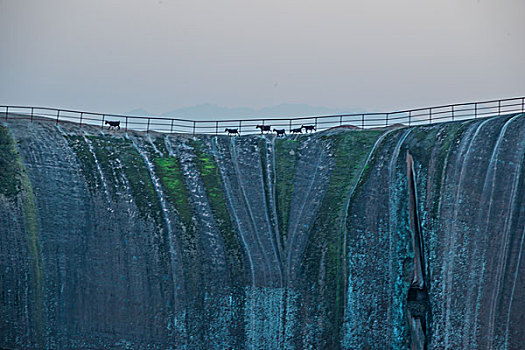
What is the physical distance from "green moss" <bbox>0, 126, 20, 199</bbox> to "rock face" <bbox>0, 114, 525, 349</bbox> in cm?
11

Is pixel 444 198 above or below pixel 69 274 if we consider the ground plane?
above

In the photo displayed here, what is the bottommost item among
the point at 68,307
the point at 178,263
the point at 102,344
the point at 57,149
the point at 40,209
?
the point at 102,344

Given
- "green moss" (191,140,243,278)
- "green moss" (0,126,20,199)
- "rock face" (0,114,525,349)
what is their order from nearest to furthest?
"rock face" (0,114,525,349), "green moss" (191,140,243,278), "green moss" (0,126,20,199)

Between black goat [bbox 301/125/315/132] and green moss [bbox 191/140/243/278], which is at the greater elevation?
black goat [bbox 301/125/315/132]

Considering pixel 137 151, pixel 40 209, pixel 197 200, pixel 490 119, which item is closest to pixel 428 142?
pixel 490 119

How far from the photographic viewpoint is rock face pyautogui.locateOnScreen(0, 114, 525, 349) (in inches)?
1225

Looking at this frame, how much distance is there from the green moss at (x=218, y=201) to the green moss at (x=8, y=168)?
1282 cm

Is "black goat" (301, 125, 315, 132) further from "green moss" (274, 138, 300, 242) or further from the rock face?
the rock face

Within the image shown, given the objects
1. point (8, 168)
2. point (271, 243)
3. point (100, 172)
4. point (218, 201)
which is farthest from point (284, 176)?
point (8, 168)

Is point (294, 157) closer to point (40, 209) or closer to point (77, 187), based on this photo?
point (77, 187)

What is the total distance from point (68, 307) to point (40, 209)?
7.07m

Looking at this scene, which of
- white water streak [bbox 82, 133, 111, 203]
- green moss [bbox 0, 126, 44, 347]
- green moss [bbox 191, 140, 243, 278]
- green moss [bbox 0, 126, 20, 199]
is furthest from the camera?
white water streak [bbox 82, 133, 111, 203]

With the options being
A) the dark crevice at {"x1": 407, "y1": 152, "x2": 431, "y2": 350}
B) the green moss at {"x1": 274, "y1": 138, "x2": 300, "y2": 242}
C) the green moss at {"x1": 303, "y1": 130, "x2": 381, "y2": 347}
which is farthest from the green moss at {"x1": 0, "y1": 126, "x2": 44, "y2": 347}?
the dark crevice at {"x1": 407, "y1": 152, "x2": 431, "y2": 350}

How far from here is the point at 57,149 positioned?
39094 mm
